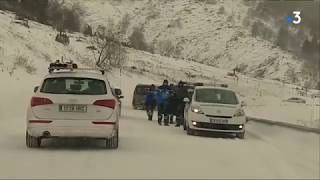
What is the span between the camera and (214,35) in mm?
21688

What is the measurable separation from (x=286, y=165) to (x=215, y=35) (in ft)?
34.8

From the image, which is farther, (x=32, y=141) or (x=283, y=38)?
(x=32, y=141)

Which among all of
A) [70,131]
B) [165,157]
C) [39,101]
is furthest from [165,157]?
[39,101]

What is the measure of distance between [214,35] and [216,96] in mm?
3629

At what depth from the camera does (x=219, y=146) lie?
1458 cm

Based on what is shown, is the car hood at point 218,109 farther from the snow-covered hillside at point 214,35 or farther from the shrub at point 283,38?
the shrub at point 283,38

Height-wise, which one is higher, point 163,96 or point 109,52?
point 109,52

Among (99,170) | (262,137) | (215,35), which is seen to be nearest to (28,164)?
(99,170)

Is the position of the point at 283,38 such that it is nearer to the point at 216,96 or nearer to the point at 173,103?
the point at 216,96

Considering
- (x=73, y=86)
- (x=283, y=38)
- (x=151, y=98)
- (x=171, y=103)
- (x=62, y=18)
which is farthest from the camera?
(x=62, y=18)

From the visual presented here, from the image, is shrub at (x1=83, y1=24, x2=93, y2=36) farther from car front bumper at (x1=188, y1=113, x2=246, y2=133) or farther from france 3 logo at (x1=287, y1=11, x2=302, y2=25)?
france 3 logo at (x1=287, y1=11, x2=302, y2=25)

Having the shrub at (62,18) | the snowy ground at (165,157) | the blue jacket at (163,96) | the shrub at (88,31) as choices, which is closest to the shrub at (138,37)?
the blue jacket at (163,96)

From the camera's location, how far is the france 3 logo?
358 inches

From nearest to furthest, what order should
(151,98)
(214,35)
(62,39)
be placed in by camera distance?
(214,35) < (151,98) < (62,39)
